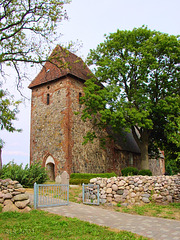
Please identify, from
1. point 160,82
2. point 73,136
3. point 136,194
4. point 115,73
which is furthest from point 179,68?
point 136,194


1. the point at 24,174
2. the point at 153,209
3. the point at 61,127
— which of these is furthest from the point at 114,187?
the point at 61,127

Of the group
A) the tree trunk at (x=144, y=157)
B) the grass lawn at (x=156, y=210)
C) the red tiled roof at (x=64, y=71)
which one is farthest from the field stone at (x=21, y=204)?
the tree trunk at (x=144, y=157)

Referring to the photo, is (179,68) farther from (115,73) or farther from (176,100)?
(115,73)

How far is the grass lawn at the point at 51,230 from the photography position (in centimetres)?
615

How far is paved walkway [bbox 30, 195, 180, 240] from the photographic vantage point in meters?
6.77

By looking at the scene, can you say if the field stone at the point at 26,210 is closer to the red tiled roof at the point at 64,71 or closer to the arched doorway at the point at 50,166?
the arched doorway at the point at 50,166

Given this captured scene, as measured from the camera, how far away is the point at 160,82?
22.4m

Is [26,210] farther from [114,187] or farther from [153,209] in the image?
[153,209]

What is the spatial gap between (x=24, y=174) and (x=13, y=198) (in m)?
4.89

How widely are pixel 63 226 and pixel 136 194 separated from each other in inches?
242

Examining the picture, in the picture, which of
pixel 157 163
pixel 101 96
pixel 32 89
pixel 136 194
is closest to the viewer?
pixel 136 194

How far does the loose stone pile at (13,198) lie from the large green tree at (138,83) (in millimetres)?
11439

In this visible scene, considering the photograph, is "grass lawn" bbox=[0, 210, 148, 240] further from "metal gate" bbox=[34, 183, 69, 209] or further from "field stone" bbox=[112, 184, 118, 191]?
"field stone" bbox=[112, 184, 118, 191]

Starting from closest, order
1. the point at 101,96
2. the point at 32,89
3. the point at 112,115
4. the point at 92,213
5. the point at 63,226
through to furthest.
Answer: the point at 63,226, the point at 92,213, the point at 112,115, the point at 101,96, the point at 32,89
